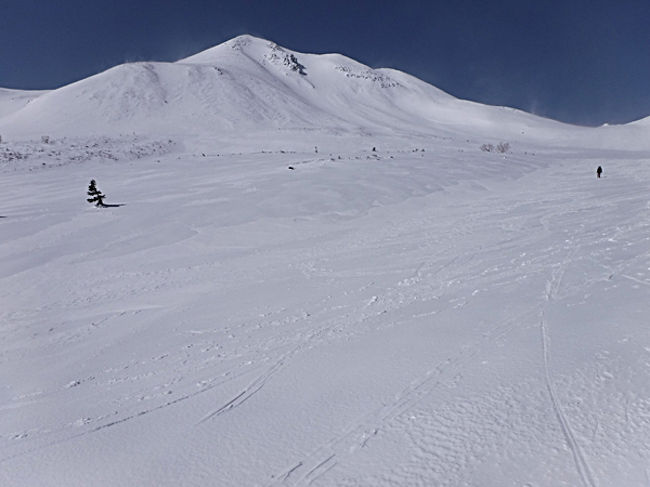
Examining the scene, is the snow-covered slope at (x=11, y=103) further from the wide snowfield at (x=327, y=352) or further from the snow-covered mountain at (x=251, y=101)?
the wide snowfield at (x=327, y=352)

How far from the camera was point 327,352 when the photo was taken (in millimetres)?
5434

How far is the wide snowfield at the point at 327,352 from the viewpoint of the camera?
3588mm

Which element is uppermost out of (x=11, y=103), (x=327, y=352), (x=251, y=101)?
(x=11, y=103)

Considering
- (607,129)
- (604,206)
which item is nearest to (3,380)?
(604,206)

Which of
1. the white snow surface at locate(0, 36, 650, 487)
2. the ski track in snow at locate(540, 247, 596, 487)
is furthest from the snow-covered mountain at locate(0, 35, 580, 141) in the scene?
the ski track in snow at locate(540, 247, 596, 487)

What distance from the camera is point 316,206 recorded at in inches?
616

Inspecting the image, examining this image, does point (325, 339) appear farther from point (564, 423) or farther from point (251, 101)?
point (251, 101)

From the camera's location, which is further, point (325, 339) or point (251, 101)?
point (251, 101)

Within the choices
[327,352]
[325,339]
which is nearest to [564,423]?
[327,352]

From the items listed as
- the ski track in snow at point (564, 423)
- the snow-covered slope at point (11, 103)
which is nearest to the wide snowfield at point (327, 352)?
the ski track in snow at point (564, 423)

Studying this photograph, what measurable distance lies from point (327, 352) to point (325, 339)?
14.4 inches

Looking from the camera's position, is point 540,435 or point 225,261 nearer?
point 540,435

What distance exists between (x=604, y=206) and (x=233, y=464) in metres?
15.6

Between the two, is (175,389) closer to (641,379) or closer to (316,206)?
(641,379)
